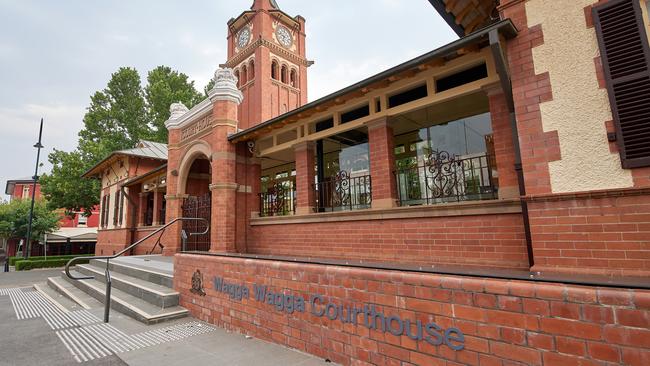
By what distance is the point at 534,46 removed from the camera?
13.6ft

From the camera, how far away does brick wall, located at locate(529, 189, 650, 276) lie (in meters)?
3.29

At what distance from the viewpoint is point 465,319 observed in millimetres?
2561

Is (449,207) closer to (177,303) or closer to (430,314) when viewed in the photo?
(430,314)

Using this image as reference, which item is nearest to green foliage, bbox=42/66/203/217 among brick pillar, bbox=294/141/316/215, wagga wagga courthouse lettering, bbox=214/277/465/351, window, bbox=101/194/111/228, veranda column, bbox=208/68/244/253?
window, bbox=101/194/111/228

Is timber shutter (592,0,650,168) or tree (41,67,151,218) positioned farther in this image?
tree (41,67,151,218)

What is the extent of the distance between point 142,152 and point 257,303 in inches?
712

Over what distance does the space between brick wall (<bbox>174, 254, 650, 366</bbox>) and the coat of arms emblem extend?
1657mm

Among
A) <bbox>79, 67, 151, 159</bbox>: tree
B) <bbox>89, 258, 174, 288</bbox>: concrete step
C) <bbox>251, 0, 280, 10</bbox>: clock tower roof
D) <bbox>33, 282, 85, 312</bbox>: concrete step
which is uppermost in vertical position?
<bbox>251, 0, 280, 10</bbox>: clock tower roof

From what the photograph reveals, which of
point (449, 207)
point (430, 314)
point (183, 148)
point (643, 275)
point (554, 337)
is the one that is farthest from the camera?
point (183, 148)

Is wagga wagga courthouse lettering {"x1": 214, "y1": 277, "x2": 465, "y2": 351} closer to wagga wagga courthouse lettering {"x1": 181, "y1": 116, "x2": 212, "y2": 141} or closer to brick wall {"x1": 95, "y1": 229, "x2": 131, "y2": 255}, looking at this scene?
wagga wagga courthouse lettering {"x1": 181, "y1": 116, "x2": 212, "y2": 141}

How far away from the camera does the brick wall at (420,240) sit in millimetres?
4586

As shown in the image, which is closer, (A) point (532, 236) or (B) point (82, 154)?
(A) point (532, 236)

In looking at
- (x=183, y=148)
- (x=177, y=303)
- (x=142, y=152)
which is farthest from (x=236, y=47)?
(x=177, y=303)

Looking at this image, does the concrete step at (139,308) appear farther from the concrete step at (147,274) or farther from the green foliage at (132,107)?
the green foliage at (132,107)
